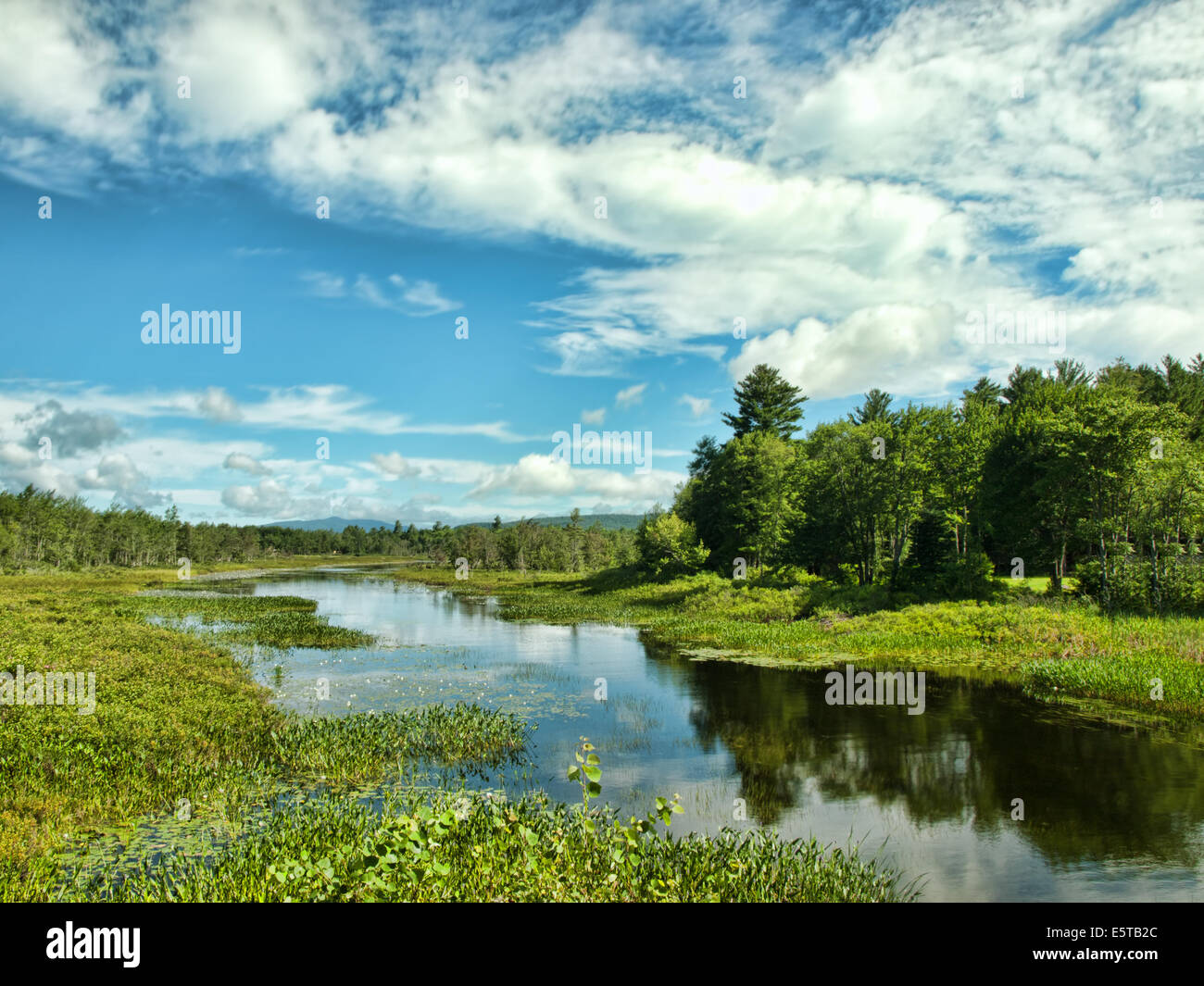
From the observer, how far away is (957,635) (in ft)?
110

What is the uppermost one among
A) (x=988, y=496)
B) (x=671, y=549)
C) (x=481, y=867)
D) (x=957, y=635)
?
(x=988, y=496)

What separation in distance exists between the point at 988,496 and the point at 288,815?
5215 cm

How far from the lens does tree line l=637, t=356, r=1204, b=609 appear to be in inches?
1261

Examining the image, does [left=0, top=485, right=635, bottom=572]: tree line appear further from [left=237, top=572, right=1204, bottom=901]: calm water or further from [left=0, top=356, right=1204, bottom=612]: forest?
[left=237, top=572, right=1204, bottom=901]: calm water

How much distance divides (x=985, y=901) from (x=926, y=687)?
17.5m

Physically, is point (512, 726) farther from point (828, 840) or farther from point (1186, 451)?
point (1186, 451)

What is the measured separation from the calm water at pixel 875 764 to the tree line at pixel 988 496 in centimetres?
1350

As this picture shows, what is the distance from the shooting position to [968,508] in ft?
167

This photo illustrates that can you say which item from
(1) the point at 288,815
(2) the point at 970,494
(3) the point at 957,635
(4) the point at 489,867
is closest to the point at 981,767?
(4) the point at 489,867

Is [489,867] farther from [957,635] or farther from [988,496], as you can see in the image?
[988,496]
